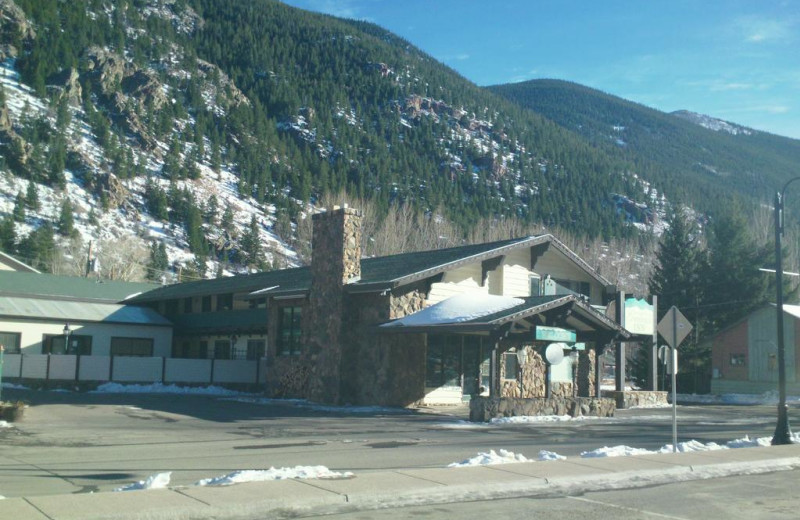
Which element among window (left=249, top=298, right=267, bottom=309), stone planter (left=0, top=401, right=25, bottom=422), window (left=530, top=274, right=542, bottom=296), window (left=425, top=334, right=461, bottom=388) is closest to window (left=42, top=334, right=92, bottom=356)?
window (left=249, top=298, right=267, bottom=309)

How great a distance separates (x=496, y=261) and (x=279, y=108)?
144 metres

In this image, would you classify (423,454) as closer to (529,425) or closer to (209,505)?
(209,505)

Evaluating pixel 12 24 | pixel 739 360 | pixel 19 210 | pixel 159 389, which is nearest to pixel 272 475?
pixel 159 389

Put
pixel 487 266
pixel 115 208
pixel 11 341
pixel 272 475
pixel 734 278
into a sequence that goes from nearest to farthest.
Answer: pixel 272 475 < pixel 487 266 < pixel 11 341 < pixel 734 278 < pixel 115 208

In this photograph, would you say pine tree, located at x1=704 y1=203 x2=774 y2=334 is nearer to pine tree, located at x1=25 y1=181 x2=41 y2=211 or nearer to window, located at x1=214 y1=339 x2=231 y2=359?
window, located at x1=214 y1=339 x2=231 y2=359

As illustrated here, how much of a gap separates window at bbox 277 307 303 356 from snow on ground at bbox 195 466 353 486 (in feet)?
63.2

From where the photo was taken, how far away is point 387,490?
10.2 metres

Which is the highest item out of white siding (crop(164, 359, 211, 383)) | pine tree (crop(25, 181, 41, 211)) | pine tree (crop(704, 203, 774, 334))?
pine tree (crop(25, 181, 41, 211))

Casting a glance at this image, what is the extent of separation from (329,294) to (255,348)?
1126 centimetres

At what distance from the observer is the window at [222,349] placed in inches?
1576

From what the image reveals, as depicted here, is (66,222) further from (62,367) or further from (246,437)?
(246,437)

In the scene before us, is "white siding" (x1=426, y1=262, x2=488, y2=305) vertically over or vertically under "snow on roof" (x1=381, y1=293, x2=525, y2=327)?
over

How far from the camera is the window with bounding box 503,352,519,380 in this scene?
30250 millimetres

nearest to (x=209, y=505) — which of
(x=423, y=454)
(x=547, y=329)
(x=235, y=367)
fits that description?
(x=423, y=454)
